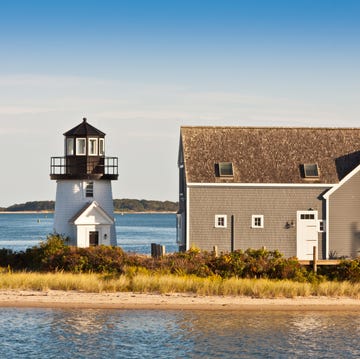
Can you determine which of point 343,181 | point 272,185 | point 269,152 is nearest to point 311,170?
point 343,181

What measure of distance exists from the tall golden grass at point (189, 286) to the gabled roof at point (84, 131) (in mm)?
11360

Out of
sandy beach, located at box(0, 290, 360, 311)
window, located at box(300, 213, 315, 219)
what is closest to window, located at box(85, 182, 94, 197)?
window, located at box(300, 213, 315, 219)

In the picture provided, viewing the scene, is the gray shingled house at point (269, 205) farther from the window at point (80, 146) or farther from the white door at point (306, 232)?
the window at point (80, 146)

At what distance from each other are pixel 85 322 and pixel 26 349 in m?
4.28

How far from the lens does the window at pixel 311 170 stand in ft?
147

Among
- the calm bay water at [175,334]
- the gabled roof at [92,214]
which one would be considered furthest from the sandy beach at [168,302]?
the gabled roof at [92,214]

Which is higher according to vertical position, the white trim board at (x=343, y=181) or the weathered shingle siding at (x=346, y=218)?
the white trim board at (x=343, y=181)

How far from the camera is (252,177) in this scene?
44531mm

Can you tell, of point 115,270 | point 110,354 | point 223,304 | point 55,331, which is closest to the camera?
point 110,354

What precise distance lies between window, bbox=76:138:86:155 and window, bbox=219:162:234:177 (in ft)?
23.1

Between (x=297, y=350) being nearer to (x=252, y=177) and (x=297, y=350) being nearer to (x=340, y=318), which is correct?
(x=340, y=318)

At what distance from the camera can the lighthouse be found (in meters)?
45.5

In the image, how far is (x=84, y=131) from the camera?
149ft

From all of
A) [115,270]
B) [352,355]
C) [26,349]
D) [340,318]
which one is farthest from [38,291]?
[352,355]
